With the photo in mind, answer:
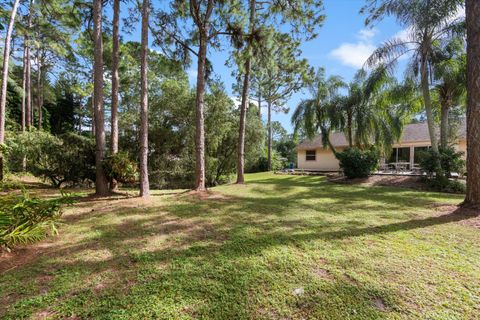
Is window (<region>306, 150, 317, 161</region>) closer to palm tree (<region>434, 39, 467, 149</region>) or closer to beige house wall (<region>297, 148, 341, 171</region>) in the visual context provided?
beige house wall (<region>297, 148, 341, 171</region>)

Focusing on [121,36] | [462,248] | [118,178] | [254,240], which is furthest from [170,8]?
[462,248]

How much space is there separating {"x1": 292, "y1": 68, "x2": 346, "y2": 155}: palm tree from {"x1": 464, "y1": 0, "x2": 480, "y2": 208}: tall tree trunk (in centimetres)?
927

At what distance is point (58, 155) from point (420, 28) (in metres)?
15.3

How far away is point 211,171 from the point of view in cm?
1611

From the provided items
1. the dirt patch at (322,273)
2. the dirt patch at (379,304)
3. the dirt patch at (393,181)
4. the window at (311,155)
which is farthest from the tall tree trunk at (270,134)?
the dirt patch at (379,304)

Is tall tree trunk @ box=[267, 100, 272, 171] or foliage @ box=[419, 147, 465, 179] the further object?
tall tree trunk @ box=[267, 100, 272, 171]

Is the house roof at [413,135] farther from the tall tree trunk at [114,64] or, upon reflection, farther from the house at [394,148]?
the tall tree trunk at [114,64]

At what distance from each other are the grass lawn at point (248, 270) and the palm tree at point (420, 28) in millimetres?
8186

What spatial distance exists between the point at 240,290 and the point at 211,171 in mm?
13797

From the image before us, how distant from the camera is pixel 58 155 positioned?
880 cm

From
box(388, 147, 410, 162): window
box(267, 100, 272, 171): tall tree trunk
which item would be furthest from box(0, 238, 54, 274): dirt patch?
box(267, 100, 272, 171): tall tree trunk

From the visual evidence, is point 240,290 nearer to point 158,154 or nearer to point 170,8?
point 170,8

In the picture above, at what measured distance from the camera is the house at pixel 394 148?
17.3 meters

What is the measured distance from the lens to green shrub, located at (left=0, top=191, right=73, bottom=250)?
2.95 meters
